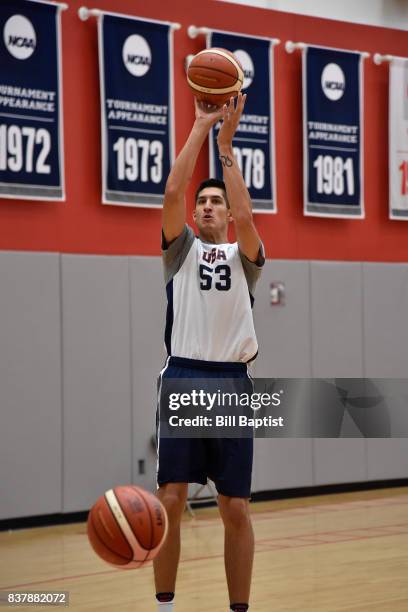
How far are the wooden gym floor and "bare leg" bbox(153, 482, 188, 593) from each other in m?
0.96

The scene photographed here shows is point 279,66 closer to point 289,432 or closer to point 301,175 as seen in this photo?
point 301,175

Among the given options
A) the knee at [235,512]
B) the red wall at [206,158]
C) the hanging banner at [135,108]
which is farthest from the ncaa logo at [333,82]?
the knee at [235,512]

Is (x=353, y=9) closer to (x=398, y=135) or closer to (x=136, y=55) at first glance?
(x=398, y=135)

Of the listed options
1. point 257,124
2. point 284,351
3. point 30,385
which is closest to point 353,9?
point 257,124

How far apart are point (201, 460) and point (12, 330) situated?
472 cm

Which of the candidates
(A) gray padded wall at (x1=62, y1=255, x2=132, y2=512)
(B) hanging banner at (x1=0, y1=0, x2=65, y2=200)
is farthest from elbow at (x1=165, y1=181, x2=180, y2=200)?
(A) gray padded wall at (x1=62, y1=255, x2=132, y2=512)

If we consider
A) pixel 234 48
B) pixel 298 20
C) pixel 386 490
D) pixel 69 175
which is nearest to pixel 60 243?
pixel 69 175

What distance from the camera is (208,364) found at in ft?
15.9

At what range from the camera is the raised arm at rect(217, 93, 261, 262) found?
15.9 ft

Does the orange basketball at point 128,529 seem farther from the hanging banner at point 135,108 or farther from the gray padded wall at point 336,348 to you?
the gray padded wall at point 336,348

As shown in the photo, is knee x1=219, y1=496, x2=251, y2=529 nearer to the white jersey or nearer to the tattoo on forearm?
the white jersey

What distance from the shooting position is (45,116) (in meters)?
9.59

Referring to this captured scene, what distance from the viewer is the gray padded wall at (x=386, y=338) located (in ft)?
38.3

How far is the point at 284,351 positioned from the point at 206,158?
211cm
